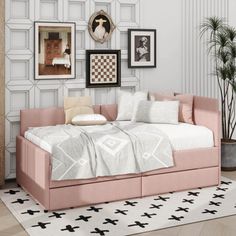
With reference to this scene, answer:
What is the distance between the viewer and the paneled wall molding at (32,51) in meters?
5.10

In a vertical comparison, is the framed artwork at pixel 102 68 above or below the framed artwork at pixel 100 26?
below

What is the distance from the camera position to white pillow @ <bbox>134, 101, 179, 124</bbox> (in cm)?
515

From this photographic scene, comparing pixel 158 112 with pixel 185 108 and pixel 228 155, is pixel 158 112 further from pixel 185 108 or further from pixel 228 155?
pixel 228 155

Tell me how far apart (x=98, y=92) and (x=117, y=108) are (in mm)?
291

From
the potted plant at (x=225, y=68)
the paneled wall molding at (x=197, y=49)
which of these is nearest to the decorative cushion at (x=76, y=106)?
the paneled wall molding at (x=197, y=49)

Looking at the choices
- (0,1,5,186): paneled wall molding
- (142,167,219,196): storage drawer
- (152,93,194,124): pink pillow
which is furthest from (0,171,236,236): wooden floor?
(152,93,194,124): pink pillow

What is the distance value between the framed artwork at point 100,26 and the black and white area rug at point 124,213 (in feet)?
6.09

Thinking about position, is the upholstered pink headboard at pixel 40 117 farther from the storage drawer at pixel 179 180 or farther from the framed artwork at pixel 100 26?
the storage drawer at pixel 179 180

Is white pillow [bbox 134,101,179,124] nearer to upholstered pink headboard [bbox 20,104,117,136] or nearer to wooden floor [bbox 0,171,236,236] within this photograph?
upholstered pink headboard [bbox 20,104,117,136]

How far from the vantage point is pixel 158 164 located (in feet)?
15.1

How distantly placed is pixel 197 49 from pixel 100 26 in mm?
1308

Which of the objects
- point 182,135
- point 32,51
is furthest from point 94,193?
point 32,51

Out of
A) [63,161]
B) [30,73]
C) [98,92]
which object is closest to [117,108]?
[98,92]

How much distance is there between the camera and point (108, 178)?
440 centimetres
